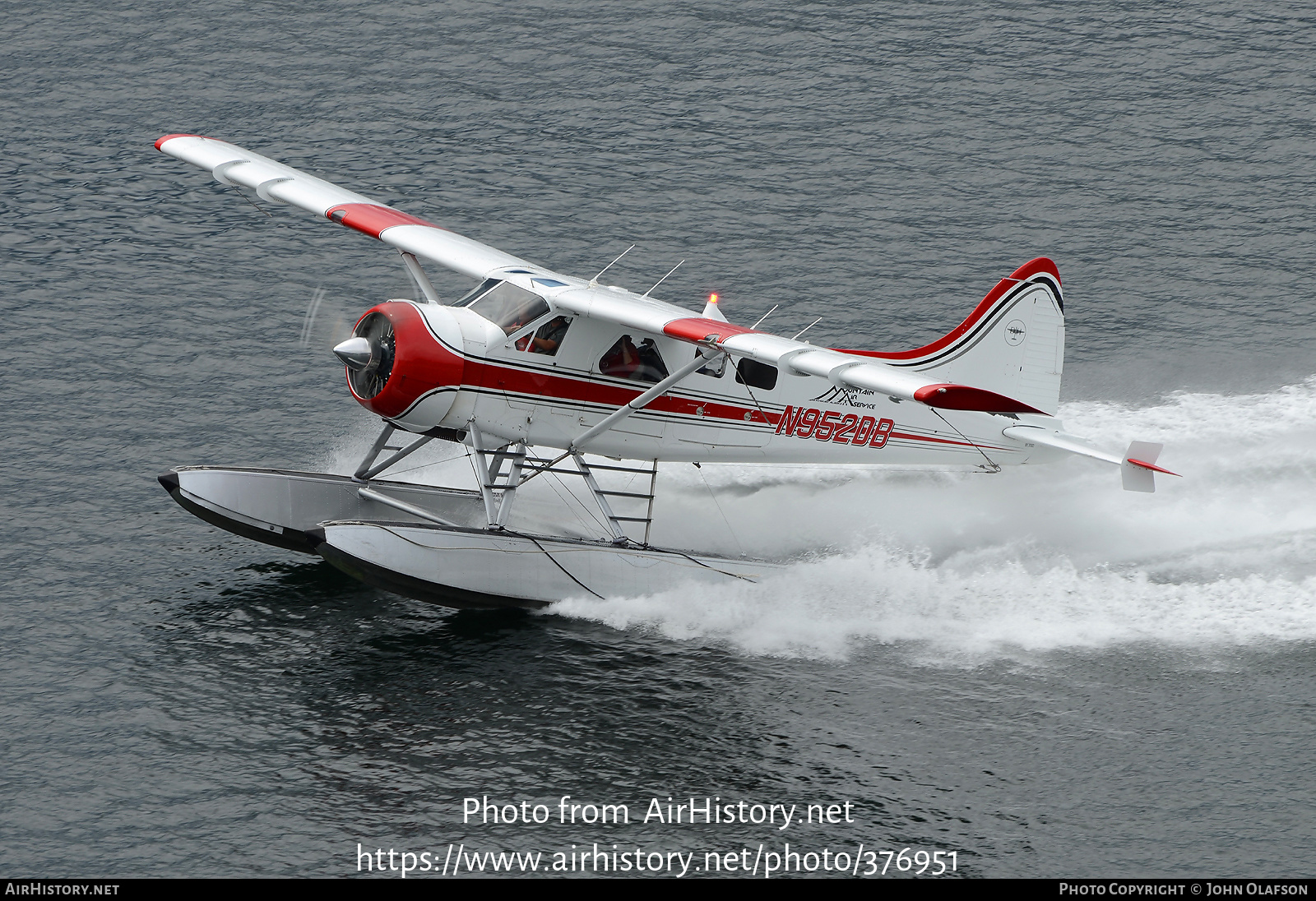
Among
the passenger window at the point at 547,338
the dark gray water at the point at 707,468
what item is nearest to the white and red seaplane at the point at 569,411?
the passenger window at the point at 547,338

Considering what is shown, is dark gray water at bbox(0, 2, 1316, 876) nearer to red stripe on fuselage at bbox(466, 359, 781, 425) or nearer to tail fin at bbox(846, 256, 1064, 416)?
tail fin at bbox(846, 256, 1064, 416)

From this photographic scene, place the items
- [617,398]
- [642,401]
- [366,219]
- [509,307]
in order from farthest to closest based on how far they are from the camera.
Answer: [366,219]
[617,398]
[642,401]
[509,307]

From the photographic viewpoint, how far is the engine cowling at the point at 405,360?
66.1ft

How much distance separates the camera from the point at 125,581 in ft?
74.7

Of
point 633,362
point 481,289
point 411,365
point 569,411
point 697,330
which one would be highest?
point 481,289

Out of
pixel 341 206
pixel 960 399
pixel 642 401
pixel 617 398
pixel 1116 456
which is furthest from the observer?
pixel 341 206

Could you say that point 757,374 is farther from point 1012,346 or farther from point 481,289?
point 1012,346

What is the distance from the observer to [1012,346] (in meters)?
23.5

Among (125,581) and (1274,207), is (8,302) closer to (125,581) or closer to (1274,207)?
(125,581)

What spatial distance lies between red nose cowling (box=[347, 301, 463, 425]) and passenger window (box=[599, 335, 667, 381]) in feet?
7.02

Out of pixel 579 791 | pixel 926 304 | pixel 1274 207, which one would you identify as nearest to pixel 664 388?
pixel 579 791

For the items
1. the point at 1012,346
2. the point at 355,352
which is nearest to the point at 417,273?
the point at 355,352

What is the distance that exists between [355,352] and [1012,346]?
9792 mm

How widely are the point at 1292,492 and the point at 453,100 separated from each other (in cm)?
2549
